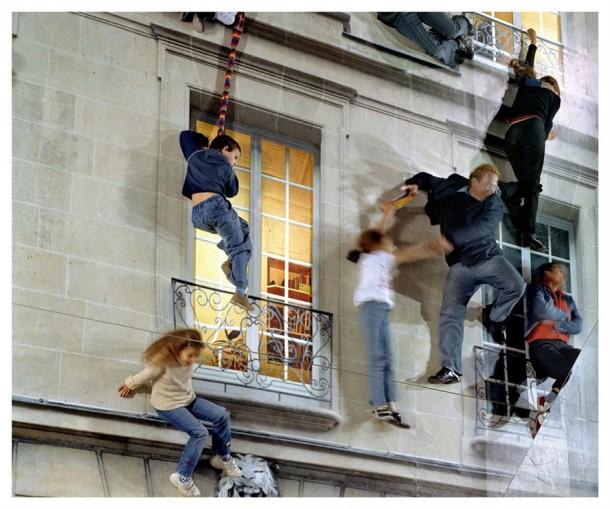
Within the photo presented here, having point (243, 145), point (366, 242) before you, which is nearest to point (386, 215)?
point (366, 242)

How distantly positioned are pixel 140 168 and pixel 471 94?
225 centimetres

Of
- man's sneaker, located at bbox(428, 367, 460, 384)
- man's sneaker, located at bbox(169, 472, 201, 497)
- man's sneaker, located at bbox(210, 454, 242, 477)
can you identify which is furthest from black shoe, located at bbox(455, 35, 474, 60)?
man's sneaker, located at bbox(169, 472, 201, 497)

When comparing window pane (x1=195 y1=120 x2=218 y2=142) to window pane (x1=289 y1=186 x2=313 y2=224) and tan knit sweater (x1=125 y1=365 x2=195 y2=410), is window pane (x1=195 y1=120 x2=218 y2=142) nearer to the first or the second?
window pane (x1=289 y1=186 x2=313 y2=224)

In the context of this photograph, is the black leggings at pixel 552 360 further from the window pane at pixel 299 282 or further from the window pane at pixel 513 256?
the window pane at pixel 299 282

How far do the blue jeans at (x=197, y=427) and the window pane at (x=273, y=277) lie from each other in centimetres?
84

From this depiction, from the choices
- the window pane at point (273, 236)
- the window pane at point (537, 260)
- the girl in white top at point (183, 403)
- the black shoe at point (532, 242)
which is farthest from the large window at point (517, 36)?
the girl in white top at point (183, 403)

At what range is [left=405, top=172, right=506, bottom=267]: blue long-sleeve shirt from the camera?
37.3 ft

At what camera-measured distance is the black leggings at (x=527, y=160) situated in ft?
38.2

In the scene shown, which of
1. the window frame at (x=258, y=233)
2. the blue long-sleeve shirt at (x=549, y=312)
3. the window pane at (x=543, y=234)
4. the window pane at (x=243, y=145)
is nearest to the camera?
the window frame at (x=258, y=233)

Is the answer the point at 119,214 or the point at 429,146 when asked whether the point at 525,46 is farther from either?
the point at 119,214

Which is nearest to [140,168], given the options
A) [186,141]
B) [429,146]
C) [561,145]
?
[186,141]

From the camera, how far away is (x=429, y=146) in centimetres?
1155

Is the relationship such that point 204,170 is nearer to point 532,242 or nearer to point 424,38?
point 424,38
